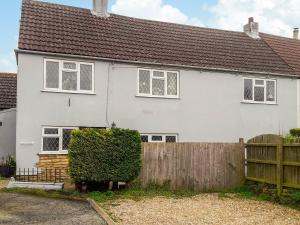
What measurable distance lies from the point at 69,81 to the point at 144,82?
3.55m

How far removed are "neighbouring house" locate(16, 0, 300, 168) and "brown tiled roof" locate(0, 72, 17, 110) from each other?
18.9 feet

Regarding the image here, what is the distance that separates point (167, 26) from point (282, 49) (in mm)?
7480

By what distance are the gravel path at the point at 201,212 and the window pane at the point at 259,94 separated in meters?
10.0

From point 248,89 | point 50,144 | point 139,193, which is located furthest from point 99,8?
point 139,193

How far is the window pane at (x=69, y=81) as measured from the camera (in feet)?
55.5

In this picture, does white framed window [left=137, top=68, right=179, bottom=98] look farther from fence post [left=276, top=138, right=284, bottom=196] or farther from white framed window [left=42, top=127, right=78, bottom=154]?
fence post [left=276, top=138, right=284, bottom=196]

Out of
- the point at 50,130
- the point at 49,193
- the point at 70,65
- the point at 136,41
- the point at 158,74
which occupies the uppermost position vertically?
the point at 136,41

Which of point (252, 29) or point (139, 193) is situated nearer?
point (139, 193)

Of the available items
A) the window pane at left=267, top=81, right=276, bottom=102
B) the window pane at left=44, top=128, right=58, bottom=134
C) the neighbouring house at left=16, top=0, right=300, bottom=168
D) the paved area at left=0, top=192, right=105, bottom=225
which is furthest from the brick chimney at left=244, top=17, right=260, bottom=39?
the paved area at left=0, top=192, right=105, bottom=225

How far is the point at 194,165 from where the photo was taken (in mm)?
13648

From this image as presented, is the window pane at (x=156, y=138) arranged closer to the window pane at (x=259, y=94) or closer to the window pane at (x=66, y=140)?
the window pane at (x=66, y=140)


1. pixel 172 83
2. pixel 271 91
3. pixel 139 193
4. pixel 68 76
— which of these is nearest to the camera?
pixel 139 193

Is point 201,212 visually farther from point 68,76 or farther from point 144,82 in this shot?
point 144,82

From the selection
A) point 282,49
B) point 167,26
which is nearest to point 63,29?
point 167,26
